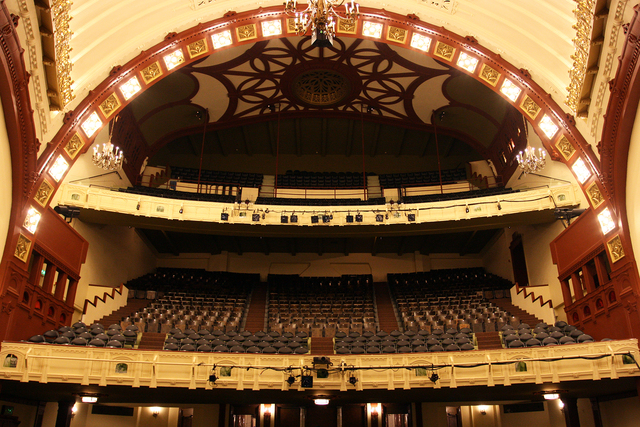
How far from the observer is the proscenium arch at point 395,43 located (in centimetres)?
1168

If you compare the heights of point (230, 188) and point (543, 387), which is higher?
point (230, 188)

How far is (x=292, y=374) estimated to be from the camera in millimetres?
9664

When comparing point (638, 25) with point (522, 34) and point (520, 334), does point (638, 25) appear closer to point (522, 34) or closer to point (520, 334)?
point (522, 34)

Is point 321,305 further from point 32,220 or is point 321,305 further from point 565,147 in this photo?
point 32,220

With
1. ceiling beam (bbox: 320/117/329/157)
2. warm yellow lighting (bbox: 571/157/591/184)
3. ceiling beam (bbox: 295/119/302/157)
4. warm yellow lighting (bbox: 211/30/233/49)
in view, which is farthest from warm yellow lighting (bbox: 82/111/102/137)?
warm yellow lighting (bbox: 571/157/591/184)

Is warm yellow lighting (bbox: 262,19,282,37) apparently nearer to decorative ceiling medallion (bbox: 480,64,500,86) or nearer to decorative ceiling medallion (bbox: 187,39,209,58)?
decorative ceiling medallion (bbox: 187,39,209,58)

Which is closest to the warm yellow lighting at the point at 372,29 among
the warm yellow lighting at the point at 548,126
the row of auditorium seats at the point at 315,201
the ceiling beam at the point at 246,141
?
the warm yellow lighting at the point at 548,126

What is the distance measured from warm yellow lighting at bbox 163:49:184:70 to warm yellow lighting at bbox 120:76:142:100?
3.15ft

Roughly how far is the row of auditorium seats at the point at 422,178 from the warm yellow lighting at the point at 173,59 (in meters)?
10.1

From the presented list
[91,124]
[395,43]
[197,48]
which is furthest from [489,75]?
[91,124]

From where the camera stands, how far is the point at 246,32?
13.2 meters

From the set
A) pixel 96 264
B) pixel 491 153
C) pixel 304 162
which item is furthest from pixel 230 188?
pixel 491 153

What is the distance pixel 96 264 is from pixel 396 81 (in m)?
12.5

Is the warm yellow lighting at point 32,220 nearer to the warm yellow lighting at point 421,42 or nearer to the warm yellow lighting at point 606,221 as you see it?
the warm yellow lighting at point 421,42
